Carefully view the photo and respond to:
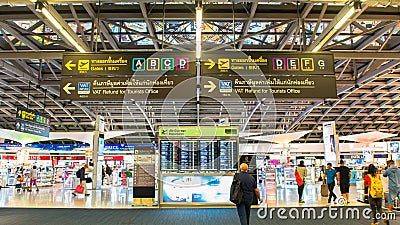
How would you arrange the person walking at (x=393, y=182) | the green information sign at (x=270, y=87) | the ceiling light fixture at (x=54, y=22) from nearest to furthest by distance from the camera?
the ceiling light fixture at (x=54, y=22)
the green information sign at (x=270, y=87)
the person walking at (x=393, y=182)

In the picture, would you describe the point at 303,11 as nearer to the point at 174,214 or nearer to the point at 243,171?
the point at 243,171

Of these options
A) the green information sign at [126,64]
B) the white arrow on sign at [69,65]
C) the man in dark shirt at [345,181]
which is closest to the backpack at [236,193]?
the green information sign at [126,64]

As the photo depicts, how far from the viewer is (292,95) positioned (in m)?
6.38

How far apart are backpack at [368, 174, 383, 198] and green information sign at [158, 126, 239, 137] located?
5.05 m

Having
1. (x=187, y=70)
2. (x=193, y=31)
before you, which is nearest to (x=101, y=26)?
(x=193, y=31)

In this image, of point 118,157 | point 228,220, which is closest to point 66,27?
point 228,220

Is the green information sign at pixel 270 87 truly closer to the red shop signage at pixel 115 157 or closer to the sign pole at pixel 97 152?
the sign pole at pixel 97 152

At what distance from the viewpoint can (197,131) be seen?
10.7m

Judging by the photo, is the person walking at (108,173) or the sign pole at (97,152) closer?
the sign pole at (97,152)

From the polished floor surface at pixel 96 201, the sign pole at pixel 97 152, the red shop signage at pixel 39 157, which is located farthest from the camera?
the red shop signage at pixel 39 157

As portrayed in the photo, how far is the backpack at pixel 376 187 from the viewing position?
6184 millimetres

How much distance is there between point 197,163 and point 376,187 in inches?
220

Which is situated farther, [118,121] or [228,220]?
[118,121]

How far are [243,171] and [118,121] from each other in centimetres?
2265
